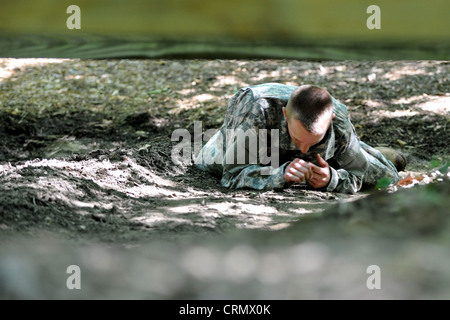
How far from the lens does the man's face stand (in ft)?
14.3

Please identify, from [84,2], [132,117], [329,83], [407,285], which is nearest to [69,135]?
[132,117]

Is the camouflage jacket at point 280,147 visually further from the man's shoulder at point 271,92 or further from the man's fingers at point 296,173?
the man's fingers at point 296,173

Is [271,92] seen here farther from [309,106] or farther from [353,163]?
[353,163]

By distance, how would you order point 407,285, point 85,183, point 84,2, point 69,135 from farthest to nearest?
point 69,135, point 85,183, point 84,2, point 407,285

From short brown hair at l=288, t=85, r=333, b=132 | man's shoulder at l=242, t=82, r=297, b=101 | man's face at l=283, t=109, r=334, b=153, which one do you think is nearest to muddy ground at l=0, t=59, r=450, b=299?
man's face at l=283, t=109, r=334, b=153

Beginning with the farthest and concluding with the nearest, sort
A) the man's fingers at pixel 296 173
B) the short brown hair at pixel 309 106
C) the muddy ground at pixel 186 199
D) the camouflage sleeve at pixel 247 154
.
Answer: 1. the camouflage sleeve at pixel 247 154
2. the man's fingers at pixel 296 173
3. the short brown hair at pixel 309 106
4. the muddy ground at pixel 186 199

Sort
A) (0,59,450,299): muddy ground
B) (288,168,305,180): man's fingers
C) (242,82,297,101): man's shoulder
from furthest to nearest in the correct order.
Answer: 1. (242,82,297,101): man's shoulder
2. (288,168,305,180): man's fingers
3. (0,59,450,299): muddy ground

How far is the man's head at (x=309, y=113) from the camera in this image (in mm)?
4285

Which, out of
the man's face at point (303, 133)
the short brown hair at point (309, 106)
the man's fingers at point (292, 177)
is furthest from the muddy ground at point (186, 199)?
the short brown hair at point (309, 106)

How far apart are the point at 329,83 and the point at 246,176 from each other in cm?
391

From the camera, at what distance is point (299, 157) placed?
4.96 metres

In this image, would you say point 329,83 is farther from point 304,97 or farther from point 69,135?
point 304,97

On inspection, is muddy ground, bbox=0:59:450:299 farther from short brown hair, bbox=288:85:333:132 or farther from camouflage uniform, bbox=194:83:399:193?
short brown hair, bbox=288:85:333:132

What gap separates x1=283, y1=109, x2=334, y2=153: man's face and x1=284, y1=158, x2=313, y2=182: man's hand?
130 millimetres
